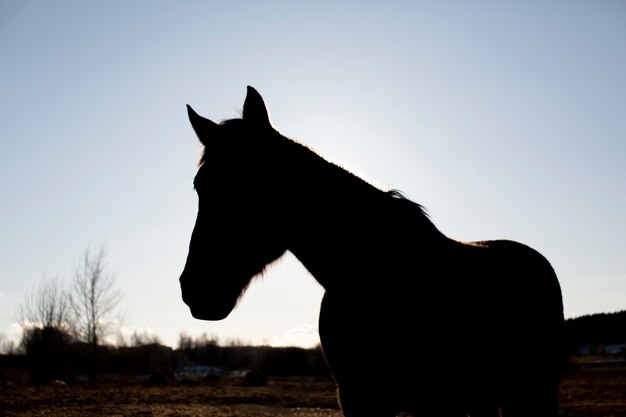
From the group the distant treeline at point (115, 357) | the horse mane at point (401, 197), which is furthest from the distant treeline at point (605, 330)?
the horse mane at point (401, 197)

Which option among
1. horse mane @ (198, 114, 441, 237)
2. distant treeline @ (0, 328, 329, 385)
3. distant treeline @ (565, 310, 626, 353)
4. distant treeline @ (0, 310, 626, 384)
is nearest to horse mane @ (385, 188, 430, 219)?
horse mane @ (198, 114, 441, 237)

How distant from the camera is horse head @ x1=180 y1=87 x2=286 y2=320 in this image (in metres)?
2.25

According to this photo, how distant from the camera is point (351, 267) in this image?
7.64 ft

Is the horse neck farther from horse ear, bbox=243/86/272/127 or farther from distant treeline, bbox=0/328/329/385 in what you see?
distant treeline, bbox=0/328/329/385

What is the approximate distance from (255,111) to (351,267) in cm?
90

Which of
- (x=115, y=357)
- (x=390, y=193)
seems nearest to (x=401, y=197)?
(x=390, y=193)

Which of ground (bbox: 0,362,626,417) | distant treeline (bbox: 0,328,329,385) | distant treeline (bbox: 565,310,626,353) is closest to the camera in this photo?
ground (bbox: 0,362,626,417)

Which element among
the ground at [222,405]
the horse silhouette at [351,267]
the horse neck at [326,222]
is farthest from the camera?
the ground at [222,405]

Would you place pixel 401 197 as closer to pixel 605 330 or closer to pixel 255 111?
pixel 255 111

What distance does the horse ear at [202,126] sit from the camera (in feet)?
8.05

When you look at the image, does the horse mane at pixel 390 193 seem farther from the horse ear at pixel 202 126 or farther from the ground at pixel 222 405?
the ground at pixel 222 405

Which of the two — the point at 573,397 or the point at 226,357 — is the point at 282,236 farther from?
the point at 226,357

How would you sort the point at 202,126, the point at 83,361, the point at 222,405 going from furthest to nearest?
1. the point at 83,361
2. the point at 222,405
3. the point at 202,126

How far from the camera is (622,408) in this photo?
13898mm
